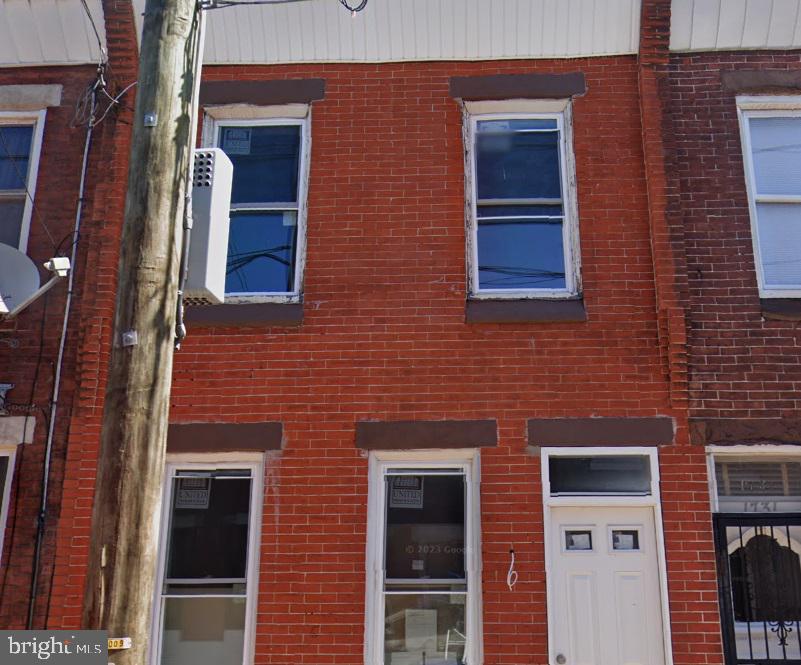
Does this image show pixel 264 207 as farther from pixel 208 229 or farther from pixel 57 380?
pixel 208 229

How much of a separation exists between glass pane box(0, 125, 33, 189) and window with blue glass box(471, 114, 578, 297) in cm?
407

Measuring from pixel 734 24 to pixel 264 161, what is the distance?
171 inches

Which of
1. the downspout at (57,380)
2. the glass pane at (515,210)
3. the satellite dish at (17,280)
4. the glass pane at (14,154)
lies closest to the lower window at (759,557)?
the glass pane at (515,210)

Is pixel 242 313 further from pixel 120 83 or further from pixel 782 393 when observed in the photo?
pixel 782 393

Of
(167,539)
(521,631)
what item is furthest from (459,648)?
(167,539)

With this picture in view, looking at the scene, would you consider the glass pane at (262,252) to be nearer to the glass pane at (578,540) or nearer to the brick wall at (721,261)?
the glass pane at (578,540)

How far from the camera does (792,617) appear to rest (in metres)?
7.00

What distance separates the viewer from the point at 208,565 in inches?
287

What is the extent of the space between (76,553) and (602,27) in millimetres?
6243

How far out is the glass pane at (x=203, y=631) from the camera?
707cm

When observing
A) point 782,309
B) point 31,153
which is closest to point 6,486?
point 31,153

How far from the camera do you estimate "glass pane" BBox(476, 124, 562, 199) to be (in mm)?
8195

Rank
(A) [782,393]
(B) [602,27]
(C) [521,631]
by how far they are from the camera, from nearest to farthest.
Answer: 1. (C) [521,631]
2. (A) [782,393]
3. (B) [602,27]

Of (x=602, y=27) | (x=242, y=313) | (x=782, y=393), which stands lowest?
(x=782, y=393)
